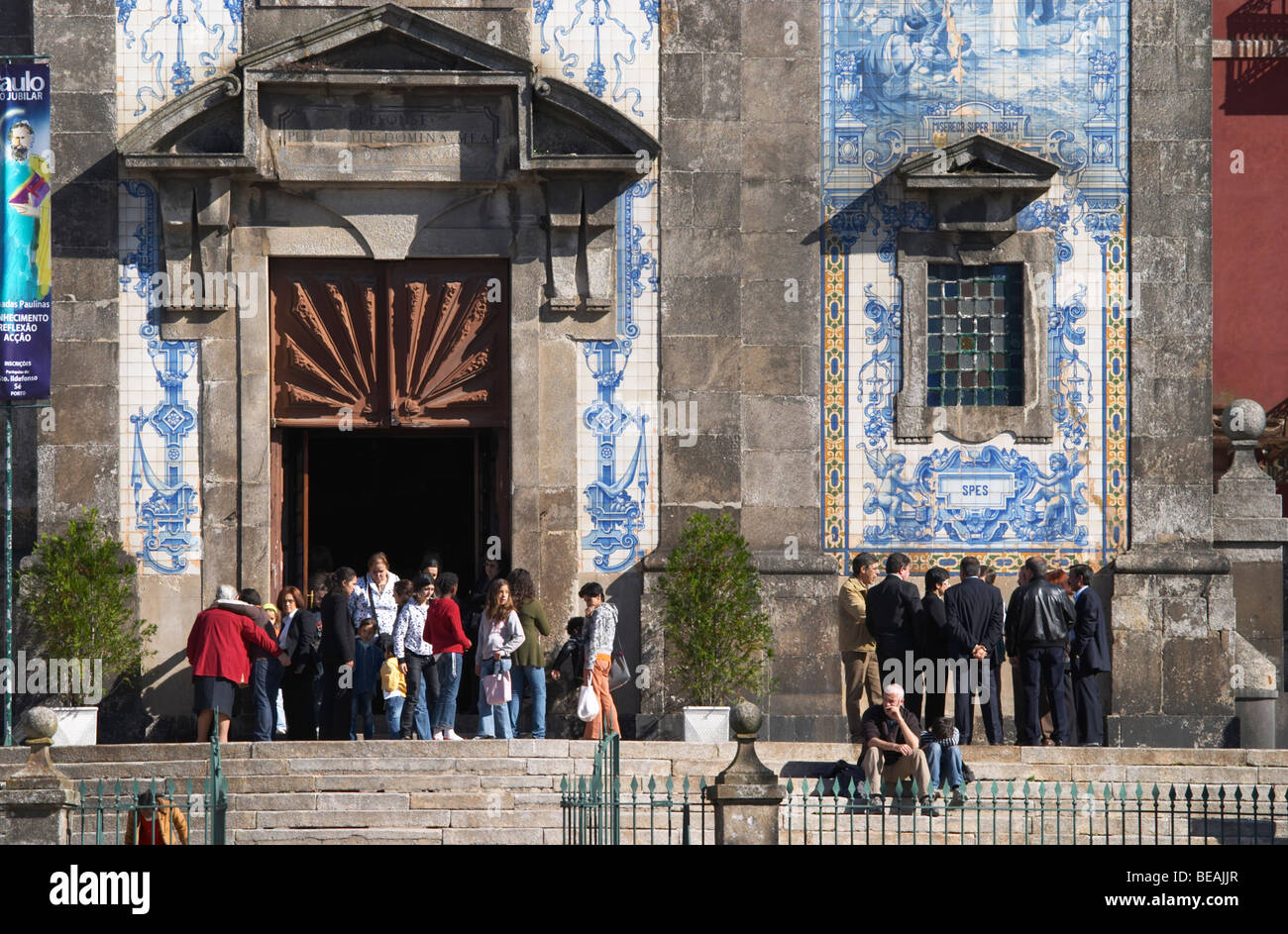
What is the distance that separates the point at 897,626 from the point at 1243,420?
4.30 m

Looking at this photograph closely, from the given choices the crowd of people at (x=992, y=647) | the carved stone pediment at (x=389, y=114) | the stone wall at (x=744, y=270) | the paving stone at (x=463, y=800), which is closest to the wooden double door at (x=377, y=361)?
the carved stone pediment at (x=389, y=114)

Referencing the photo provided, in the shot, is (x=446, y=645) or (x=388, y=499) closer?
(x=446, y=645)

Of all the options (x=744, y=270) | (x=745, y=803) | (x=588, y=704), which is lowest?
(x=745, y=803)

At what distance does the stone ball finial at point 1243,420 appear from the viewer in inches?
779

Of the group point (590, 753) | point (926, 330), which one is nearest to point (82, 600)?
point (590, 753)

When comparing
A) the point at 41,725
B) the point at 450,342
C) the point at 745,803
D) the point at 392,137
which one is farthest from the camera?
the point at 450,342

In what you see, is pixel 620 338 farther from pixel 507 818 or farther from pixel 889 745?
pixel 507 818

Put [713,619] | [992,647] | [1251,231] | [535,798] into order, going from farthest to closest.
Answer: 1. [1251,231]
2. [713,619]
3. [992,647]
4. [535,798]

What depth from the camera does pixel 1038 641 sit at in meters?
17.5

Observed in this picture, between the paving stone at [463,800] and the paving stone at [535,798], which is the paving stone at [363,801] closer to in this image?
the paving stone at [463,800]

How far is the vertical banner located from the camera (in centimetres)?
1775

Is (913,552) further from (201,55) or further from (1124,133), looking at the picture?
(201,55)
